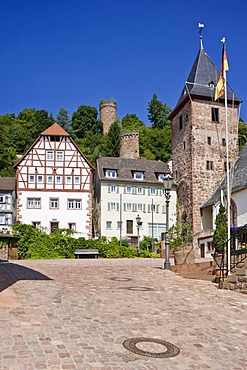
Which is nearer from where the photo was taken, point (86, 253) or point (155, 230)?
point (86, 253)

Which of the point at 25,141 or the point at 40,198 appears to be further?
the point at 25,141

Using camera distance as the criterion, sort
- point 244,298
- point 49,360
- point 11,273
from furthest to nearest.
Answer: point 11,273, point 244,298, point 49,360

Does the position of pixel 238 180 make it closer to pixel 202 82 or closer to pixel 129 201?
pixel 202 82

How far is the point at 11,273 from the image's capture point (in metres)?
14.6

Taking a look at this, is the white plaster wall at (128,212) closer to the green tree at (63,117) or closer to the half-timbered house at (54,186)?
the half-timbered house at (54,186)

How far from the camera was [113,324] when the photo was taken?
7902mm

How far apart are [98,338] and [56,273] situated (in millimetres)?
8871

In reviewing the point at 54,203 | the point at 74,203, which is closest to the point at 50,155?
the point at 54,203

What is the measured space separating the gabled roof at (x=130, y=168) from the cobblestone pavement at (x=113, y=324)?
44.0 m

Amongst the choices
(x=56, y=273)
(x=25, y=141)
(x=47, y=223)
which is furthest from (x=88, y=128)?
(x=56, y=273)

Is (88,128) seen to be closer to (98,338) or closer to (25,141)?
(25,141)

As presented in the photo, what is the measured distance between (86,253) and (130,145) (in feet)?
149

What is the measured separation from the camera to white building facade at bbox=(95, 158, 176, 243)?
2144 inches

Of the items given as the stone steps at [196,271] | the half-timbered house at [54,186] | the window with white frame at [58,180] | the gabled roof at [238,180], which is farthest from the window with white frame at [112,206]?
the stone steps at [196,271]
